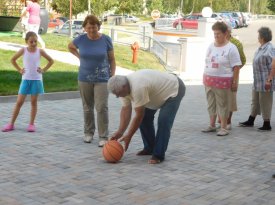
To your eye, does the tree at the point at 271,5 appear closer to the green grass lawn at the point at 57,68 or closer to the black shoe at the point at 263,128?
the green grass lawn at the point at 57,68

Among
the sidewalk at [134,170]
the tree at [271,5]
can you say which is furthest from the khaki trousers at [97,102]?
the tree at [271,5]

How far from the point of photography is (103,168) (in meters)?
6.48

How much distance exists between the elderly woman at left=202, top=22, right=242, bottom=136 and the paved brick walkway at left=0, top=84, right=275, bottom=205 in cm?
54

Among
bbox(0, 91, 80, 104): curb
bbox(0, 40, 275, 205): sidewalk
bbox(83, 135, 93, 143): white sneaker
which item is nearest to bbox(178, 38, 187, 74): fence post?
bbox(0, 91, 80, 104): curb

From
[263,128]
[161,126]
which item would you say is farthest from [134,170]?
[263,128]

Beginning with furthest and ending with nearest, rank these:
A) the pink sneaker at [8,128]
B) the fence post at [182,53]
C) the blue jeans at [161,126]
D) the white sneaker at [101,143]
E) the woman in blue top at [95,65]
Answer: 1. the fence post at [182,53]
2. the pink sneaker at [8,128]
3. the white sneaker at [101,143]
4. the woman in blue top at [95,65]
5. the blue jeans at [161,126]

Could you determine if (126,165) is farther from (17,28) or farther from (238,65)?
(17,28)

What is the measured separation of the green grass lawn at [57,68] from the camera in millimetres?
12766

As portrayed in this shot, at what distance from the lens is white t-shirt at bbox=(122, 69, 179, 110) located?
6.05 meters

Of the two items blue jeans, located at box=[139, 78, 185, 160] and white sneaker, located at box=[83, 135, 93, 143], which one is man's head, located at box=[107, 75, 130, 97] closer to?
blue jeans, located at box=[139, 78, 185, 160]

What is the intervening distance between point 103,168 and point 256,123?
442 centimetres

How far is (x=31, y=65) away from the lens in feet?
27.2

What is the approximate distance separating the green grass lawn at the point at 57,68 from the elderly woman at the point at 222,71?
16.3 ft

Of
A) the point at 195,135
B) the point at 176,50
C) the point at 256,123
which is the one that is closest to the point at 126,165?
the point at 195,135
